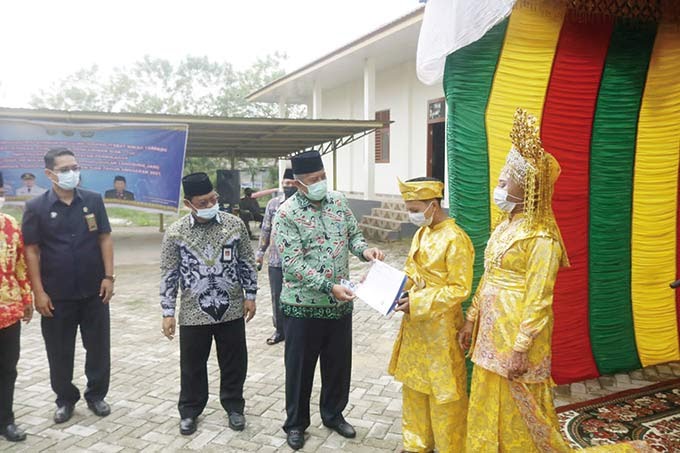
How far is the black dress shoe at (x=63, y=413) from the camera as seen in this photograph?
135 inches

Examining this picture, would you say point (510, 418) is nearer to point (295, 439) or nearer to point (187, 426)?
point (295, 439)

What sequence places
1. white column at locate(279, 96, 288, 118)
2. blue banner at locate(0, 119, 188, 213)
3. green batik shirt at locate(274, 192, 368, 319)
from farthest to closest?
1. white column at locate(279, 96, 288, 118)
2. blue banner at locate(0, 119, 188, 213)
3. green batik shirt at locate(274, 192, 368, 319)

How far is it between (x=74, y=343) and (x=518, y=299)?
300 cm

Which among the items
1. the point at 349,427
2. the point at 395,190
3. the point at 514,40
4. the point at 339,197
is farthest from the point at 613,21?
the point at 395,190

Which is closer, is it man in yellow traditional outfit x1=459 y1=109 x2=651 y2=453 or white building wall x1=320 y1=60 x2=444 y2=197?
man in yellow traditional outfit x1=459 y1=109 x2=651 y2=453

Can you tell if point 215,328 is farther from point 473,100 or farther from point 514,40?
point 514,40

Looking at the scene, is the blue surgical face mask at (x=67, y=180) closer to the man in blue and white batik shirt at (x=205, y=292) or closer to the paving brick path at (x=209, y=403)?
the man in blue and white batik shirt at (x=205, y=292)

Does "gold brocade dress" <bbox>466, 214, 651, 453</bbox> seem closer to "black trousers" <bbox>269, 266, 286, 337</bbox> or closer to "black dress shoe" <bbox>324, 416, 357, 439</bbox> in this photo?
"black dress shoe" <bbox>324, 416, 357, 439</bbox>

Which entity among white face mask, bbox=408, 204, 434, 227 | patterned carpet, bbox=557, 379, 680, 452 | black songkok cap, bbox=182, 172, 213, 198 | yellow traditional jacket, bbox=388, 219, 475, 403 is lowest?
patterned carpet, bbox=557, 379, 680, 452

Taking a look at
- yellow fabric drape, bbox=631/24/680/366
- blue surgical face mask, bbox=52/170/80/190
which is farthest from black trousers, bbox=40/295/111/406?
yellow fabric drape, bbox=631/24/680/366

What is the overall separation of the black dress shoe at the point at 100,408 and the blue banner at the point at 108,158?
6.73 meters

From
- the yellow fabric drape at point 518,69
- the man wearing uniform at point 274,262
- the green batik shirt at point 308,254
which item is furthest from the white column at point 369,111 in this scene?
the green batik shirt at point 308,254

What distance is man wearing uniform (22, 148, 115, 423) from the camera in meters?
3.31

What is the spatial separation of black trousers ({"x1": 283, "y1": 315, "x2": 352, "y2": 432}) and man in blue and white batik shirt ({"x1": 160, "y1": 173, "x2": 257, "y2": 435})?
18.0 inches
